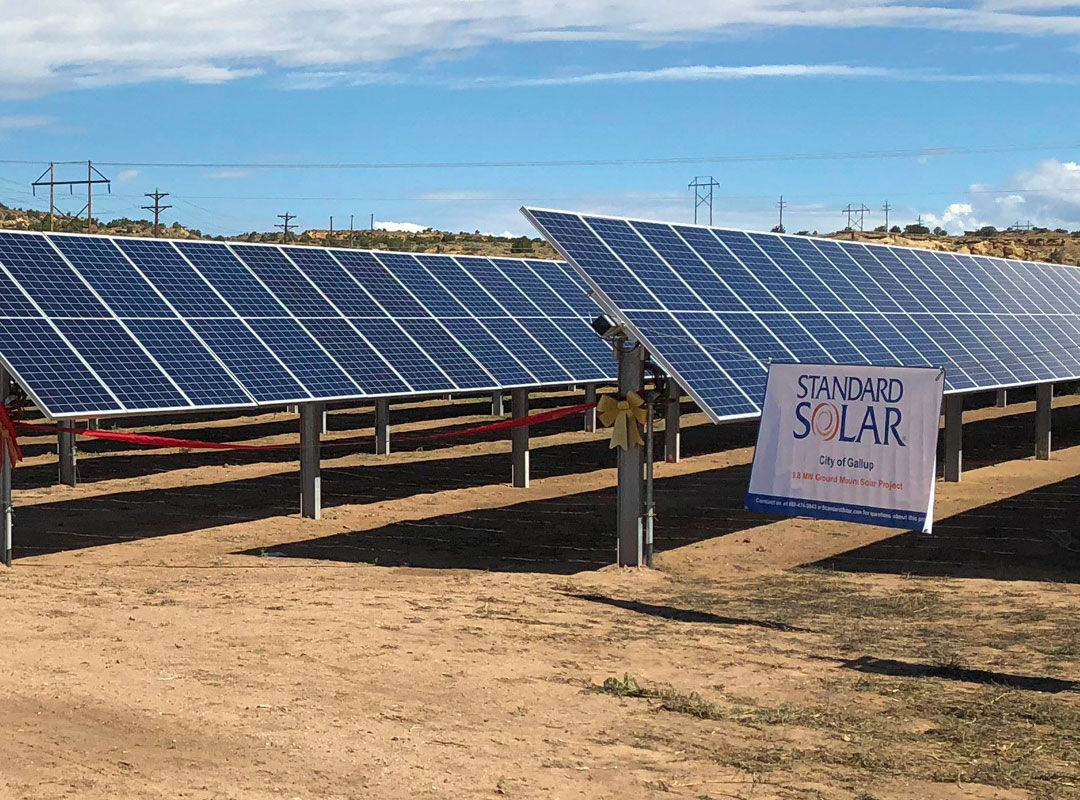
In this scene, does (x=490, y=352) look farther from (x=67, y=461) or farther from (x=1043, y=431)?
(x=1043, y=431)

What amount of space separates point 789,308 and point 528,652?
1144 cm

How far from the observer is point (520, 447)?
27.7m

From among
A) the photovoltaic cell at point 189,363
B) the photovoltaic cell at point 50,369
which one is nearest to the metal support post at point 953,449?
the photovoltaic cell at point 189,363

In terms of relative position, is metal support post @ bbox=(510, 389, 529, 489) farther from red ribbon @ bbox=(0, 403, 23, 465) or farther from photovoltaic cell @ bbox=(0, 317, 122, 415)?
red ribbon @ bbox=(0, 403, 23, 465)

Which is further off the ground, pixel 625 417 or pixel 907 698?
pixel 625 417

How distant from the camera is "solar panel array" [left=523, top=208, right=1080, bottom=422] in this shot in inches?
745

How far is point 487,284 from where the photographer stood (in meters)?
30.9

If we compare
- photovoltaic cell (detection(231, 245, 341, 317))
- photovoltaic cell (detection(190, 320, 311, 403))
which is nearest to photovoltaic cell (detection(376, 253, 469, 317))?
photovoltaic cell (detection(231, 245, 341, 317))

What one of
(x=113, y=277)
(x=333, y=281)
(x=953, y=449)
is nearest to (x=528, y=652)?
(x=113, y=277)

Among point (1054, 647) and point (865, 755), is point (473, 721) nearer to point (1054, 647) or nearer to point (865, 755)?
point (865, 755)

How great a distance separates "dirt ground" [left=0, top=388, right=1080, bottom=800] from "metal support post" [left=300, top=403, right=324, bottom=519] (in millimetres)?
590

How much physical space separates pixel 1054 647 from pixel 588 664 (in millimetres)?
4758

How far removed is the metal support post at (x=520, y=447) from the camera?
27.3 m

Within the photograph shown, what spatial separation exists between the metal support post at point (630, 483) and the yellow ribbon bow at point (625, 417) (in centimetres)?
26
